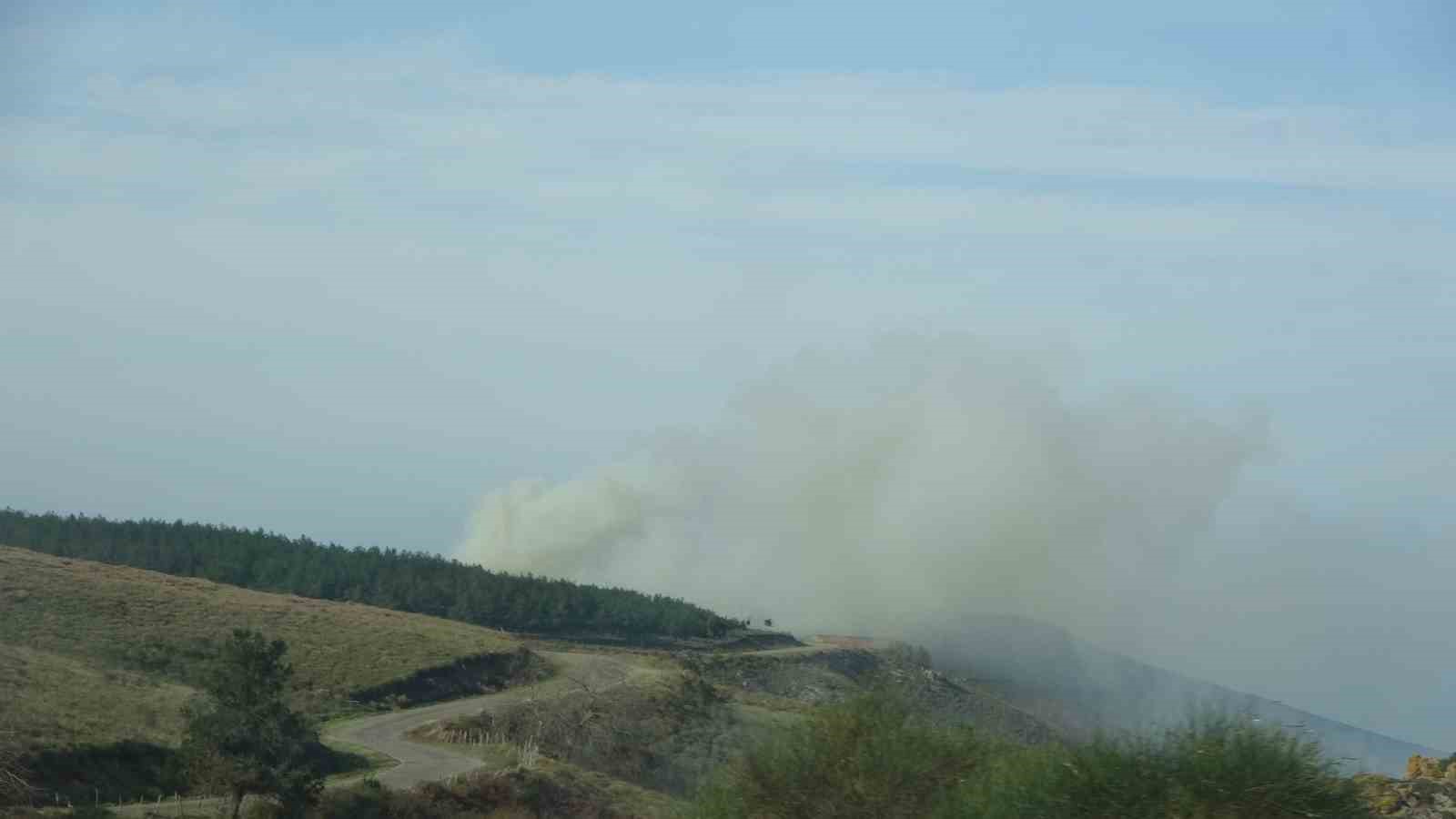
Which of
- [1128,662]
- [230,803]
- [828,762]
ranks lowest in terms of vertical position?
[230,803]

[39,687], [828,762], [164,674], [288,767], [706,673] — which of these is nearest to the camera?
[828,762]

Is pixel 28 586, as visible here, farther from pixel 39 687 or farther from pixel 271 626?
pixel 39 687

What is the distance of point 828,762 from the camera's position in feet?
64.2

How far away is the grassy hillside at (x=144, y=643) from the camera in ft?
138

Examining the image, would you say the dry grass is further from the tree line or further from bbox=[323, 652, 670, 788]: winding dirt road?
the tree line

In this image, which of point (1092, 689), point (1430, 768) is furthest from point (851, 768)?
point (1092, 689)

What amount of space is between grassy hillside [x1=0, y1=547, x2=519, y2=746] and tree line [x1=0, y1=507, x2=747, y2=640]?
17273 mm

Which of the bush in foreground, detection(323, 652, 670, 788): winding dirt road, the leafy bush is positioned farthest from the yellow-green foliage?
detection(323, 652, 670, 788): winding dirt road

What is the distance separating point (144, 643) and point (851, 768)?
4548 centimetres

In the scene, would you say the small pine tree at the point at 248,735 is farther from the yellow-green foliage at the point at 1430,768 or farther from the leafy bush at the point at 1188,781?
the yellow-green foliage at the point at 1430,768

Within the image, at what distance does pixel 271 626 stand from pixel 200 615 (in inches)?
132

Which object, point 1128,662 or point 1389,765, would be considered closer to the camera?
point 1389,765

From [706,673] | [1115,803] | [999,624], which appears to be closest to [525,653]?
[706,673]

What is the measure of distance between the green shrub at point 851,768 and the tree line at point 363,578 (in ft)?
251
